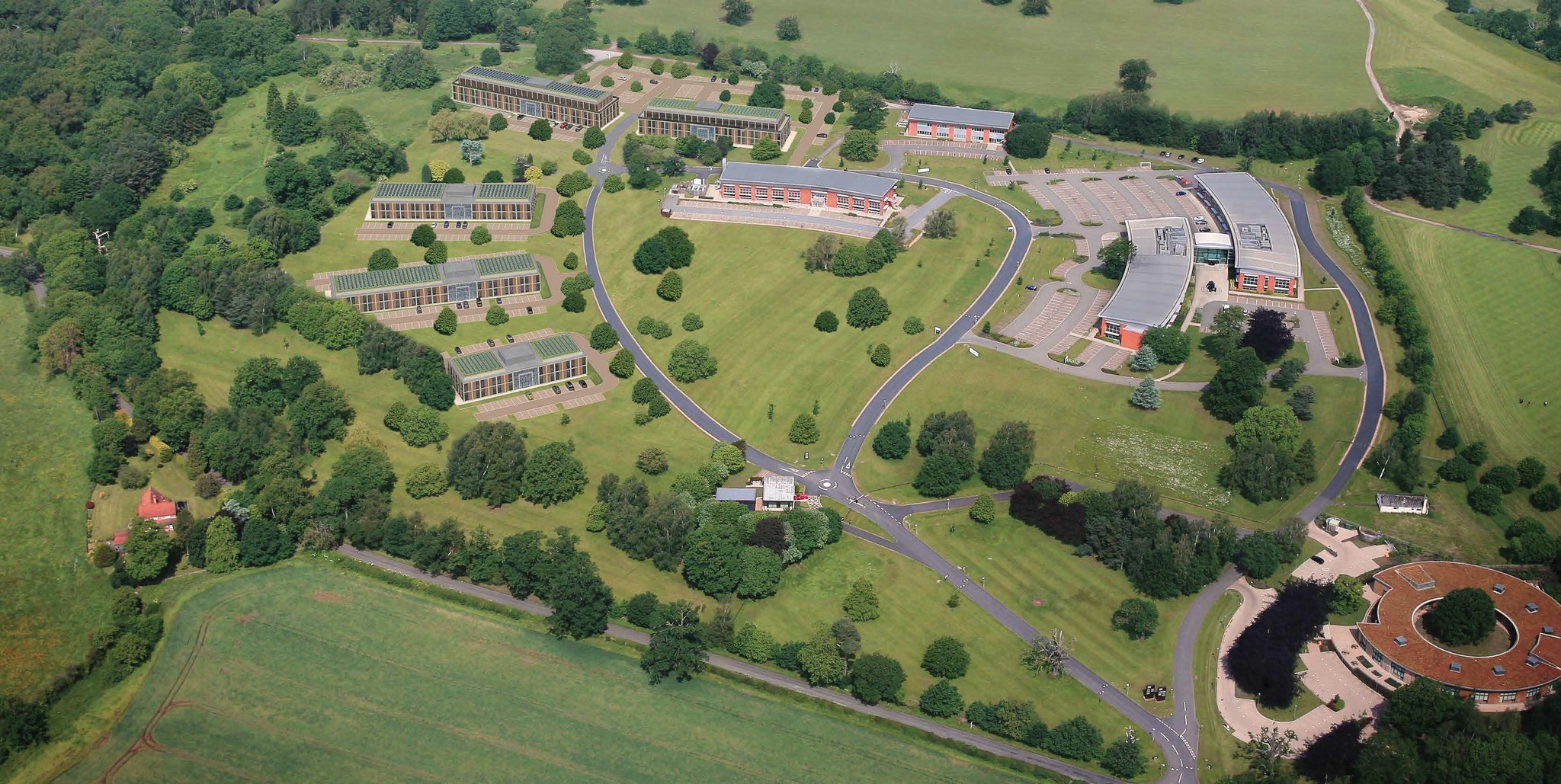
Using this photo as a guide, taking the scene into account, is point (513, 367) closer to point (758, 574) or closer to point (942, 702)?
point (758, 574)

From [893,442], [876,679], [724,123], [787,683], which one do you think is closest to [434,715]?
[787,683]

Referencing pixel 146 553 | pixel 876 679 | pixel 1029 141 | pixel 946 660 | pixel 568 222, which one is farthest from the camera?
pixel 1029 141

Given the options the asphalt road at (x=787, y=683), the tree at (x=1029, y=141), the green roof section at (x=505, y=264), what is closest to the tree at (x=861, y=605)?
the asphalt road at (x=787, y=683)

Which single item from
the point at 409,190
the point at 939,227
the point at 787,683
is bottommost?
the point at 787,683

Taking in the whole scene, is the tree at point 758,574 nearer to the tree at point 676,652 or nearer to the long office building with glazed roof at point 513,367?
the tree at point 676,652

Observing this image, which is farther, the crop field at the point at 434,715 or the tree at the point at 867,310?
the tree at the point at 867,310

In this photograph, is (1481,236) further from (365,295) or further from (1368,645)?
(365,295)
